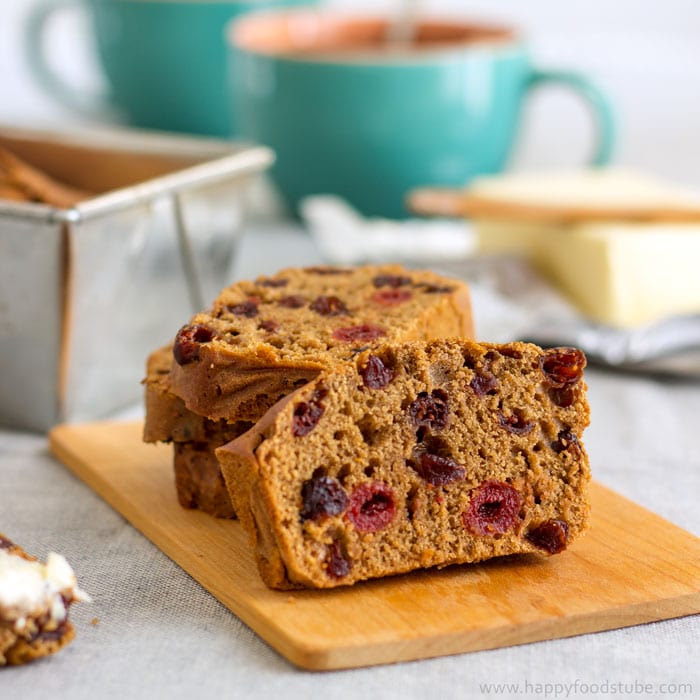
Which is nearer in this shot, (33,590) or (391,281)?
(33,590)

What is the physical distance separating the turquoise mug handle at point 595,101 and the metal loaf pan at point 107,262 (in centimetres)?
141

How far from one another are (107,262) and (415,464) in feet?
3.10

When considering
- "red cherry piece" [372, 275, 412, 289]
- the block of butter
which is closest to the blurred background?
the block of butter

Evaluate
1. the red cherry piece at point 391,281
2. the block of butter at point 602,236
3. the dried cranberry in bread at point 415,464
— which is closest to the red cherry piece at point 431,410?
the dried cranberry in bread at point 415,464

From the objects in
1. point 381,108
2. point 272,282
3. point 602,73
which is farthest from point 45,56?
point 272,282

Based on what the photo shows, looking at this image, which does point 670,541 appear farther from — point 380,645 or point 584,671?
point 380,645

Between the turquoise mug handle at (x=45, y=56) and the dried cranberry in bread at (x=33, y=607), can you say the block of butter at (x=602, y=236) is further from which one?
the dried cranberry in bread at (x=33, y=607)

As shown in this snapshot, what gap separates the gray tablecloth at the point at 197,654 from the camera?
5.31 feet

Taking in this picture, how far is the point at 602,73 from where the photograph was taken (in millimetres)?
4988

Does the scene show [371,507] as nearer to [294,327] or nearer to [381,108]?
[294,327]

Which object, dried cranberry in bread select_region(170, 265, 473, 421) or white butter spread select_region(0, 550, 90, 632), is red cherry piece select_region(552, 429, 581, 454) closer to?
dried cranberry in bread select_region(170, 265, 473, 421)

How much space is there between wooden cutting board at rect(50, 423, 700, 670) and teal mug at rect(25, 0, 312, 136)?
8.11 feet

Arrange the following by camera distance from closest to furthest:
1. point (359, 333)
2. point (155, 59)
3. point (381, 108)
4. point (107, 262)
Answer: point (359, 333)
point (107, 262)
point (381, 108)
point (155, 59)

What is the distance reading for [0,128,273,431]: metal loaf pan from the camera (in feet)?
7.91
